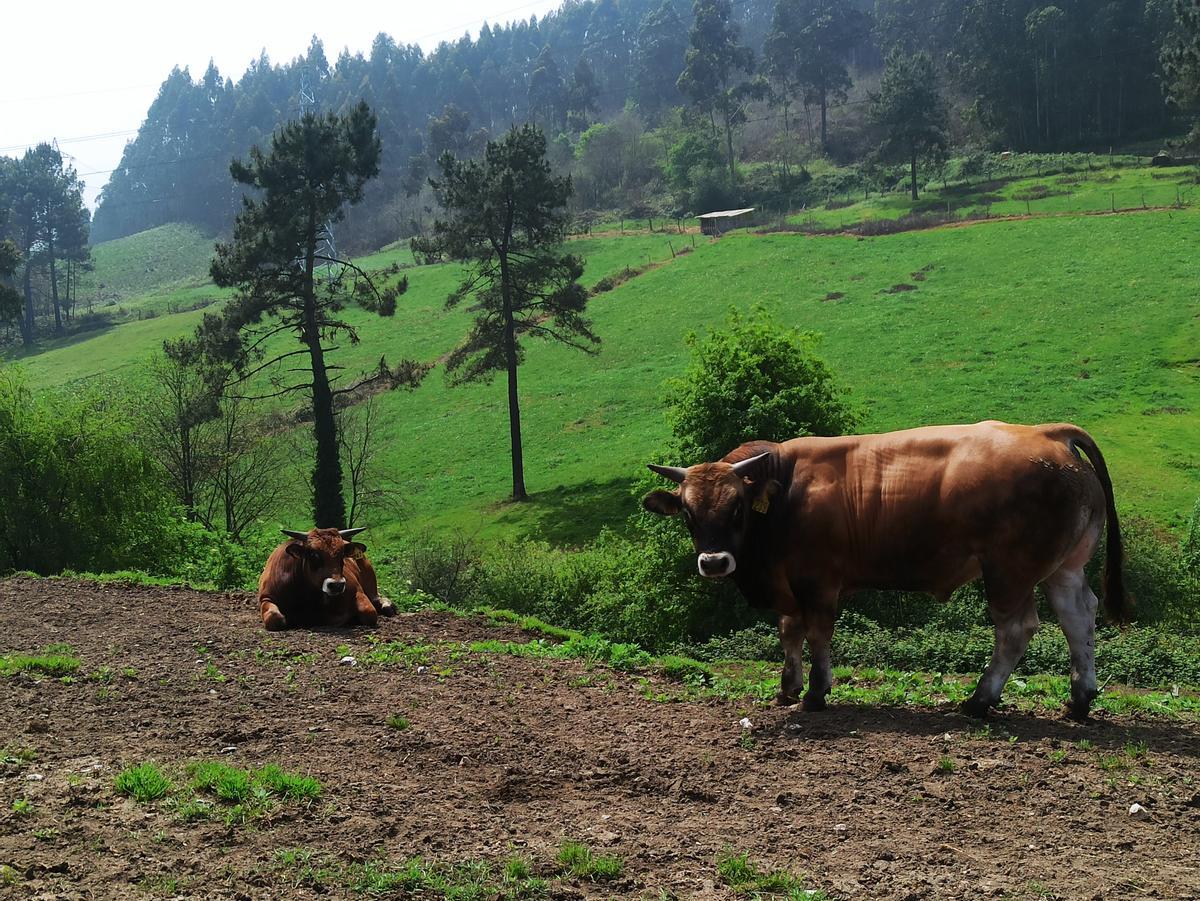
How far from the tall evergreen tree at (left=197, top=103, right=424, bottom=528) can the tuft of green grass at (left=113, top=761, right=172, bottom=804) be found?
3243cm

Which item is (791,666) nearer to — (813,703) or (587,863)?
(813,703)

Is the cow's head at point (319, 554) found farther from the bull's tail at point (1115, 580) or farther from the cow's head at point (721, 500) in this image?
the bull's tail at point (1115, 580)

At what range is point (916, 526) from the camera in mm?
10453

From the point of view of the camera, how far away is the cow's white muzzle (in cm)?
1004

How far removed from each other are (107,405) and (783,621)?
1203 inches

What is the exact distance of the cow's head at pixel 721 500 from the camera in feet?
34.4

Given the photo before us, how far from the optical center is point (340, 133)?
4303 centimetres

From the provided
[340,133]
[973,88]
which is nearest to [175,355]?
[340,133]

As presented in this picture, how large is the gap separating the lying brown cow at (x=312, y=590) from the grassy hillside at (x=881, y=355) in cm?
1531

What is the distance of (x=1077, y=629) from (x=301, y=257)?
3605 cm

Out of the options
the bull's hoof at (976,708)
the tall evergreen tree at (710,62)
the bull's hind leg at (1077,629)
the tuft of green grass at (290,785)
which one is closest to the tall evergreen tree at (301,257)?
the tuft of green grass at (290,785)

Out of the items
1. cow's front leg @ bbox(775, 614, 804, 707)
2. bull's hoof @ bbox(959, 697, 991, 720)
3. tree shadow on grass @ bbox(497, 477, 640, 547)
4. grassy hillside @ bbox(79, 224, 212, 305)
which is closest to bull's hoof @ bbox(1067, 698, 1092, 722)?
bull's hoof @ bbox(959, 697, 991, 720)

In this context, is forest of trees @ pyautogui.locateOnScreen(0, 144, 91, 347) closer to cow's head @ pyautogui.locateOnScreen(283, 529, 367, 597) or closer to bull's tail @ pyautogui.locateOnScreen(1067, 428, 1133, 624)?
cow's head @ pyautogui.locateOnScreen(283, 529, 367, 597)

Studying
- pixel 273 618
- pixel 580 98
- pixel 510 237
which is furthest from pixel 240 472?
pixel 580 98
